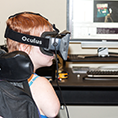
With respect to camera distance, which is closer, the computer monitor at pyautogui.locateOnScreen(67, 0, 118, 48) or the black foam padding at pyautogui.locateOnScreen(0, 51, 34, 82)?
the black foam padding at pyautogui.locateOnScreen(0, 51, 34, 82)

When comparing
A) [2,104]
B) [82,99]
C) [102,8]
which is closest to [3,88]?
[2,104]

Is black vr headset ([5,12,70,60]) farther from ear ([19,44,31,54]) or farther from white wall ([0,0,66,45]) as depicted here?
white wall ([0,0,66,45])

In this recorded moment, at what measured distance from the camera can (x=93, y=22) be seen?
196 cm

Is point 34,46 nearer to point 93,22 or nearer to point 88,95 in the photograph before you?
point 88,95

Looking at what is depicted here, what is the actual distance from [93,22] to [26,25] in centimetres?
130

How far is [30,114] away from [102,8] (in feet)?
5.39

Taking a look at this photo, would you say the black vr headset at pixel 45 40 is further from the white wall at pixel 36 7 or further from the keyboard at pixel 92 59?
the white wall at pixel 36 7

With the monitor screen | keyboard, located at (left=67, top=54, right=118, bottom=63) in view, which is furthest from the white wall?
keyboard, located at (left=67, top=54, right=118, bottom=63)

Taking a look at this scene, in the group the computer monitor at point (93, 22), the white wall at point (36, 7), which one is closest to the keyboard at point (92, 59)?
the computer monitor at point (93, 22)

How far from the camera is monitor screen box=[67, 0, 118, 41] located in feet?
6.34

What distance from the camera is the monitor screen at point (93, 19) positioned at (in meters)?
1.93

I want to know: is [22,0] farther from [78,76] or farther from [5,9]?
[78,76]

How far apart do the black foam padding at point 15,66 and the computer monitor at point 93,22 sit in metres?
1.57

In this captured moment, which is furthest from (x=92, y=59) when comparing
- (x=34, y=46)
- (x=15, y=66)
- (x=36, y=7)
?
(x=15, y=66)
